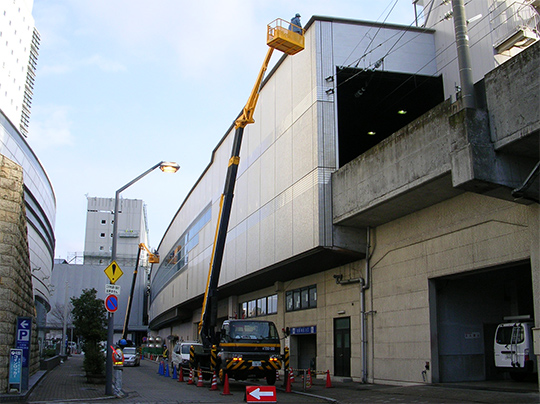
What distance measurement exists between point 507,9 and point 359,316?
542 inches

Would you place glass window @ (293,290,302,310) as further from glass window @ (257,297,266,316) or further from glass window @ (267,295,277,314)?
glass window @ (257,297,266,316)

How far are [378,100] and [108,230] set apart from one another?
102735 mm

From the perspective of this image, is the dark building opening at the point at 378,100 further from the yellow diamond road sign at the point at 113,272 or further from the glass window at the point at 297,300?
the yellow diamond road sign at the point at 113,272

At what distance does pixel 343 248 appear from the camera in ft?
71.3

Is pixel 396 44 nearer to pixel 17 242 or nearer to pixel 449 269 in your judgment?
pixel 449 269

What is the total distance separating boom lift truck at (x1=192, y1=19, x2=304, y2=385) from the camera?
1905 centimetres

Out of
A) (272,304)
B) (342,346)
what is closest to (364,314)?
(342,346)

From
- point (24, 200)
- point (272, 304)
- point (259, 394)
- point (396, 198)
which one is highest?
point (24, 200)

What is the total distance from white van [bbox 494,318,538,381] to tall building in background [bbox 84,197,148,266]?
100922 millimetres

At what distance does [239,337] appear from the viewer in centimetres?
1966

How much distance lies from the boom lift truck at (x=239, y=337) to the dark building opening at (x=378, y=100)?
10.7ft

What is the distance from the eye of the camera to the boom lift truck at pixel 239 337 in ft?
62.5

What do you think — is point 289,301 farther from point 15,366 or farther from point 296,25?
point 15,366

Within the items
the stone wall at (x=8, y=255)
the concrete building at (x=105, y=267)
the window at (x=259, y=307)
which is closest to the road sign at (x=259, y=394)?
the stone wall at (x=8, y=255)
